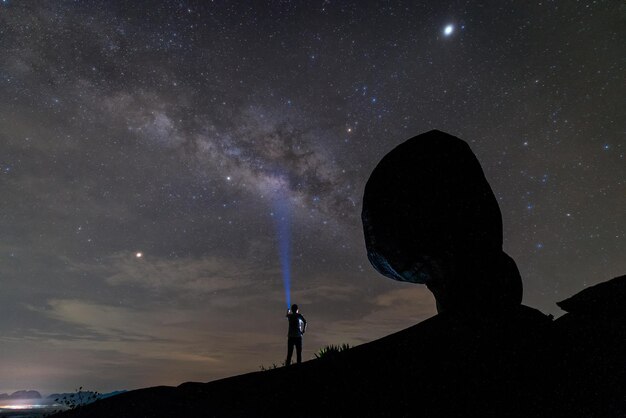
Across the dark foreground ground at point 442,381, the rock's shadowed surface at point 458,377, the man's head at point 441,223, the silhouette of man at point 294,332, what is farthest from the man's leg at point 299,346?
the dark foreground ground at point 442,381

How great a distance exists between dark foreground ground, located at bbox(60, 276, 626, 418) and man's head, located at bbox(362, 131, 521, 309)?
75.6 inches

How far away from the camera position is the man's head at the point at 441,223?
7.67 meters

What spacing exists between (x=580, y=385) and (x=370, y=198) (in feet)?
17.5

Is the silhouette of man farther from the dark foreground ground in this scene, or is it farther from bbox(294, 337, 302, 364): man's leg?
the dark foreground ground

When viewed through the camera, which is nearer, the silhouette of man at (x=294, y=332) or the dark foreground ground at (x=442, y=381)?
the dark foreground ground at (x=442, y=381)

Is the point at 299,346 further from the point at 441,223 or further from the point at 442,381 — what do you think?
the point at 442,381

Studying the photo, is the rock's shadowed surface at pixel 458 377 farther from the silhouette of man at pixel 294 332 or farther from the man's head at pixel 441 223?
the silhouette of man at pixel 294 332

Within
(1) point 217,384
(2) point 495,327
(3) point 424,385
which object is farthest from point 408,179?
(1) point 217,384

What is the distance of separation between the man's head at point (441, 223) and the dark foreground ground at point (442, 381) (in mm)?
1920

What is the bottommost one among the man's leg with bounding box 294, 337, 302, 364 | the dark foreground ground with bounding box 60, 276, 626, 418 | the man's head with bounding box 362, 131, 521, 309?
the dark foreground ground with bounding box 60, 276, 626, 418

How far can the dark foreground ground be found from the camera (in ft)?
14.9

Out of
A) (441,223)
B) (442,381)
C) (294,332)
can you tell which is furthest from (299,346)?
(442,381)

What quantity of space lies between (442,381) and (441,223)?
3.75 meters

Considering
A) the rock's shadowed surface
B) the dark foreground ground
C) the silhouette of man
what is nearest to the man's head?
the rock's shadowed surface
